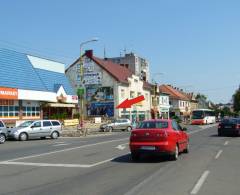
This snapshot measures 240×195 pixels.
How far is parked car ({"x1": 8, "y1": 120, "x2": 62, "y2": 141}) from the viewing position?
34.1 m

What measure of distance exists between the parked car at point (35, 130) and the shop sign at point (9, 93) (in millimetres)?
8343

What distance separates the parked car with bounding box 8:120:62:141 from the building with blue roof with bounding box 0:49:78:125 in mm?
8532

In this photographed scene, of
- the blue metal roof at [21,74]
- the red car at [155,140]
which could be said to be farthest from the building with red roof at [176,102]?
the red car at [155,140]

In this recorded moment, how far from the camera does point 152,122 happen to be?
17.4 metres

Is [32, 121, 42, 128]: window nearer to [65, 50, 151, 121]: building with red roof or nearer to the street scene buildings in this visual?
the street scene buildings

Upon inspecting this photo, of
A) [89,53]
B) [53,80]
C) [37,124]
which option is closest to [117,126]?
[53,80]

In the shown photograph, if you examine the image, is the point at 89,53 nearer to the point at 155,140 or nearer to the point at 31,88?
the point at 31,88

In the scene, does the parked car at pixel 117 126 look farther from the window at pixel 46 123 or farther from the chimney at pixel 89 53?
the chimney at pixel 89 53

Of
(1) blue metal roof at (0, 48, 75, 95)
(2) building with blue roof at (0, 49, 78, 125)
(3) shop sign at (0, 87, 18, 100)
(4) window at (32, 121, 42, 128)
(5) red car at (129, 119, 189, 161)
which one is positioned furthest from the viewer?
(1) blue metal roof at (0, 48, 75, 95)

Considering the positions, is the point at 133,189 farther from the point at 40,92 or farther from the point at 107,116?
the point at 107,116

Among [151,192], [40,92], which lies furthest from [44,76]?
[151,192]

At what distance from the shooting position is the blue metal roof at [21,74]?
45594mm

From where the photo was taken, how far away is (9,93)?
144 ft

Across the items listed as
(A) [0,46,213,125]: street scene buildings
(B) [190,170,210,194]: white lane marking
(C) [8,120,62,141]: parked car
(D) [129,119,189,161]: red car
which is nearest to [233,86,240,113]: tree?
(A) [0,46,213,125]: street scene buildings
